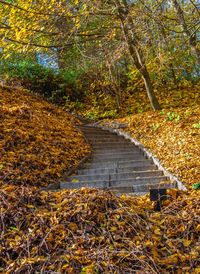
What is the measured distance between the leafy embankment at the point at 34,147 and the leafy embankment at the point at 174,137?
1986 millimetres

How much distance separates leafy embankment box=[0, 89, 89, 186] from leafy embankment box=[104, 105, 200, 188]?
1986 millimetres

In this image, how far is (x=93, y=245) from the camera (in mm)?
3865

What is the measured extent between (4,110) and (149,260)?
7.37 meters

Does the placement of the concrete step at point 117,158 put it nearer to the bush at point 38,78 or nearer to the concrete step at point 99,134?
the concrete step at point 99,134

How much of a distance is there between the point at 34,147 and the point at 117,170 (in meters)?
A: 1.98

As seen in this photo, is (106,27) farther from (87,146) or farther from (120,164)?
(120,164)

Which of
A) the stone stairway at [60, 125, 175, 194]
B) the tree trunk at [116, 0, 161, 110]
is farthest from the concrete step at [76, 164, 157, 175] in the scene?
the tree trunk at [116, 0, 161, 110]

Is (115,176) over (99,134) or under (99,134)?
under

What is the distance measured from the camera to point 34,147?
27.8 ft

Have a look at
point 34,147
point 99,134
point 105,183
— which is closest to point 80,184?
point 105,183

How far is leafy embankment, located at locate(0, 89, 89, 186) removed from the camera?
7.34m

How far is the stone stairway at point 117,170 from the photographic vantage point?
7.41 m

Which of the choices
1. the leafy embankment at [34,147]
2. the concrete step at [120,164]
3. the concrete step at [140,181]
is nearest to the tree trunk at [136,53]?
the leafy embankment at [34,147]

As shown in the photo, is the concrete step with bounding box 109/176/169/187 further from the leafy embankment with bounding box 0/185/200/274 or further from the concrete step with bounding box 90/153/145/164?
the leafy embankment with bounding box 0/185/200/274
